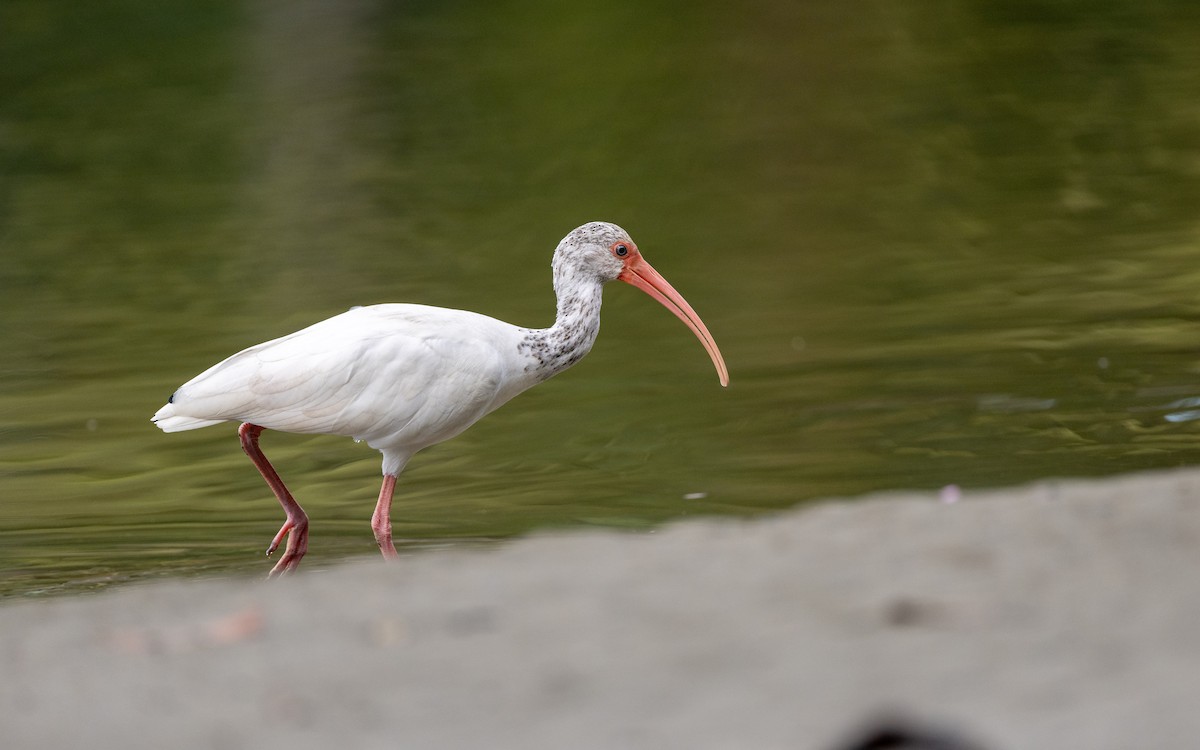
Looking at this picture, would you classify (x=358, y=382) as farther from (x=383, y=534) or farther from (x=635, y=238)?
(x=635, y=238)

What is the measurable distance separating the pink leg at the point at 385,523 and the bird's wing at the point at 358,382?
23 cm

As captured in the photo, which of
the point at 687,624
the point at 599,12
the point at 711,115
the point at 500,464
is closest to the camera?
the point at 687,624

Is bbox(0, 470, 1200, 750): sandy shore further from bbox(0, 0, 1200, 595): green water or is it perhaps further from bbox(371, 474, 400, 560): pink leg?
bbox(0, 0, 1200, 595): green water

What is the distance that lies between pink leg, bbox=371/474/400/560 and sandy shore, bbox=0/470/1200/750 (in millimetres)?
2162

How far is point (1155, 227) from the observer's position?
14375 millimetres

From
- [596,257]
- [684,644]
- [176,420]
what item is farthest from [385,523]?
[684,644]

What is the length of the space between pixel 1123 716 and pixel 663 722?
95 cm

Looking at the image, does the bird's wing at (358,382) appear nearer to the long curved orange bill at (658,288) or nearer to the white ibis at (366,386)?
the white ibis at (366,386)

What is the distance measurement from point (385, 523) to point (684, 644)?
345 centimetres

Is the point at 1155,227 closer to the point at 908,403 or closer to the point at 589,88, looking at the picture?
the point at 908,403

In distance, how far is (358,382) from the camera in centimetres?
754

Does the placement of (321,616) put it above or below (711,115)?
above

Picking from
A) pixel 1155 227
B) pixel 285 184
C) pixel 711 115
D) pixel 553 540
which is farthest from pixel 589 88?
pixel 553 540

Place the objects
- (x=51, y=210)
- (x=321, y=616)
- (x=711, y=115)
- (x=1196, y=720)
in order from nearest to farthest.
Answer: (x=1196, y=720) < (x=321, y=616) < (x=51, y=210) < (x=711, y=115)
